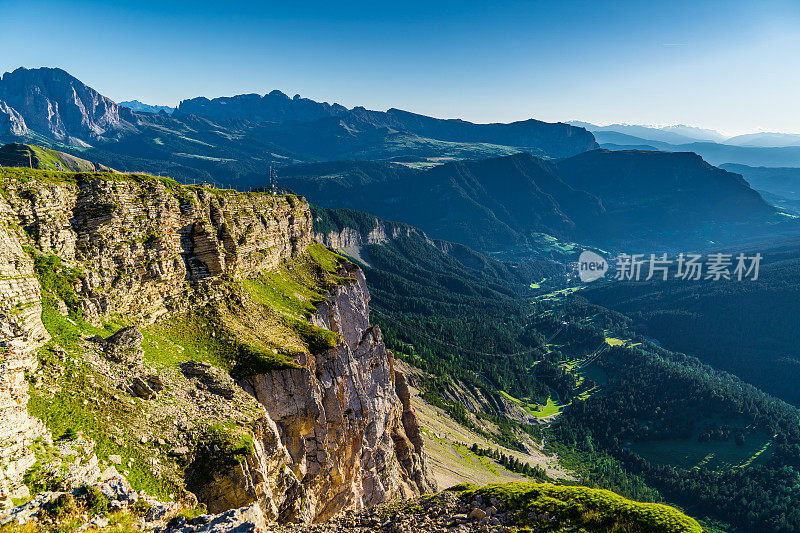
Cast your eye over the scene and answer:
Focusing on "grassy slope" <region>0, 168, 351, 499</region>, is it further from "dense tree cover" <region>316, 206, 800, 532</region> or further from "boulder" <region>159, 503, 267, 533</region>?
"dense tree cover" <region>316, 206, 800, 532</region>

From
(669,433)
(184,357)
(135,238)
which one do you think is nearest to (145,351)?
(184,357)

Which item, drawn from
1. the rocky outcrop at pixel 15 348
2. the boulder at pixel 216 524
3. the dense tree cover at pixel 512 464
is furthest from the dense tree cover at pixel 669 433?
the rocky outcrop at pixel 15 348

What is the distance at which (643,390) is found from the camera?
7431 inches

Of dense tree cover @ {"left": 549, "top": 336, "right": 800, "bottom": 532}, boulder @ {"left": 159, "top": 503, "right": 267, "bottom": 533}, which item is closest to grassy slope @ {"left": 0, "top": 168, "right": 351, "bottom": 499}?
boulder @ {"left": 159, "top": 503, "right": 267, "bottom": 533}

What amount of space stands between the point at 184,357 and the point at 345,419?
19.0 m

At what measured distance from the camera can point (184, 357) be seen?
30.4 metres

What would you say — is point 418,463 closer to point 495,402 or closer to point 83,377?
point 83,377

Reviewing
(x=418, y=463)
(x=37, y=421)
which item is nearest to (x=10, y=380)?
(x=37, y=421)

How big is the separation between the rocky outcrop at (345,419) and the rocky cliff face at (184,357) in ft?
0.55

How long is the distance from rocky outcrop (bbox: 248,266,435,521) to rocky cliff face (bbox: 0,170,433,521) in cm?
17

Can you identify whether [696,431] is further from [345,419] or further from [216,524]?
[216,524]

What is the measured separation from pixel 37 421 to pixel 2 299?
754cm

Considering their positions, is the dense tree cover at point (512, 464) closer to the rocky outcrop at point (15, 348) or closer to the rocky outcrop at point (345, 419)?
the rocky outcrop at point (345, 419)

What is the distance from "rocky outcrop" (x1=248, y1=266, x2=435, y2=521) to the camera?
34.9m
